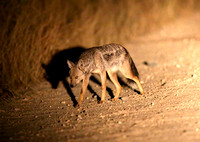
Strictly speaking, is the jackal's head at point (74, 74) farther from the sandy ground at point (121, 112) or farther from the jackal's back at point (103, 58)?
the sandy ground at point (121, 112)

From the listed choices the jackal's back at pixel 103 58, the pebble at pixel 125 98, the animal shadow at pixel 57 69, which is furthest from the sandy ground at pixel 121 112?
the jackal's back at pixel 103 58

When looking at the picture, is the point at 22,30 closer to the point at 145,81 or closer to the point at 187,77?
the point at 145,81

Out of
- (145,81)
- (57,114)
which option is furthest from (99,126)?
(145,81)

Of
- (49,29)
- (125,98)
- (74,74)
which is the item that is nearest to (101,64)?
(74,74)

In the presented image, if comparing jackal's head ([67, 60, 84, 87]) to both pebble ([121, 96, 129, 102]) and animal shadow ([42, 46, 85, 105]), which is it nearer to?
pebble ([121, 96, 129, 102])

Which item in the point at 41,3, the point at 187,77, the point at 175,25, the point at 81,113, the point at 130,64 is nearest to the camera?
the point at 81,113

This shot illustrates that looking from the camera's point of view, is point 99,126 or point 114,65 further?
point 114,65
